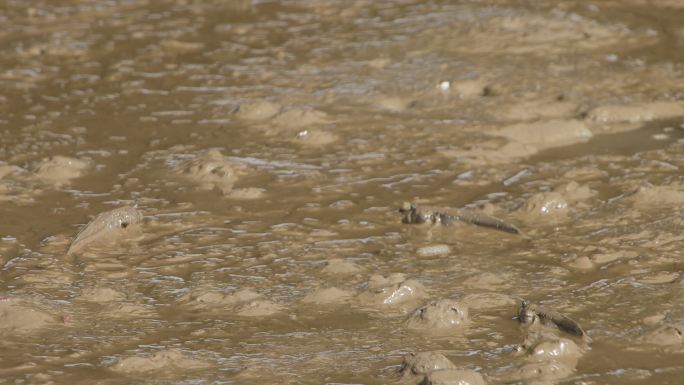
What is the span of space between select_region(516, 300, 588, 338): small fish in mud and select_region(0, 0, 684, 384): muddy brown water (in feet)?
0.13

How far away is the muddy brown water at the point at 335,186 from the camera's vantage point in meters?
3.28

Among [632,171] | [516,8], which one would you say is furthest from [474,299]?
[516,8]

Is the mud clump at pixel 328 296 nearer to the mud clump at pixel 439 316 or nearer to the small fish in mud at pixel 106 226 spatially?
the mud clump at pixel 439 316

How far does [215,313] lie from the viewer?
354 centimetres

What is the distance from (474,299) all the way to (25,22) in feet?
16.0

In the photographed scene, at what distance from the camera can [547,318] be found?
333 cm

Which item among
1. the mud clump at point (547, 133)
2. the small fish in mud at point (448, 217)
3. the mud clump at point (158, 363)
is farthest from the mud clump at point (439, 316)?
the mud clump at point (547, 133)

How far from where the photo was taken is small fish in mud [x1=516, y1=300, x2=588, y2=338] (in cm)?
325

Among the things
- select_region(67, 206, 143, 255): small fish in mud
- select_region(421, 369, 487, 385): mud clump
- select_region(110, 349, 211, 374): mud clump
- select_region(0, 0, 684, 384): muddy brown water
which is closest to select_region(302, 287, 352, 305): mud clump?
select_region(0, 0, 684, 384): muddy brown water

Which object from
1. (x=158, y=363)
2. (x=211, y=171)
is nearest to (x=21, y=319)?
(x=158, y=363)

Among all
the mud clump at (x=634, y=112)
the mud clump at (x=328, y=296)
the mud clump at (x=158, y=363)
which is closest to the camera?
the mud clump at (x=158, y=363)

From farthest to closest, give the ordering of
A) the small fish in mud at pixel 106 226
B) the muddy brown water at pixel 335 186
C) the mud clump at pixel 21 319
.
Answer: the small fish in mud at pixel 106 226, the mud clump at pixel 21 319, the muddy brown water at pixel 335 186

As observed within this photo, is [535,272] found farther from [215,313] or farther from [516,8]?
[516,8]

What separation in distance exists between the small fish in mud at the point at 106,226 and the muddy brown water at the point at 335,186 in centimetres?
2
